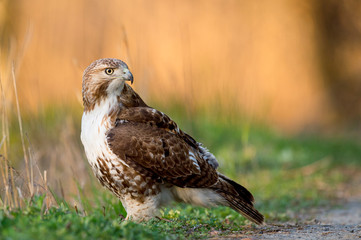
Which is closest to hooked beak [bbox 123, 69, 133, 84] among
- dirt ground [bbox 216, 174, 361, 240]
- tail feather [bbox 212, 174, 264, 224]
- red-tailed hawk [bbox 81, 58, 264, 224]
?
red-tailed hawk [bbox 81, 58, 264, 224]

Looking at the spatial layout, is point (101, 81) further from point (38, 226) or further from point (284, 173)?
point (284, 173)

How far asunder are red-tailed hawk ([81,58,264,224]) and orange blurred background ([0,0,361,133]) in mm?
4764

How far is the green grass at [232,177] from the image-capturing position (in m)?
3.36

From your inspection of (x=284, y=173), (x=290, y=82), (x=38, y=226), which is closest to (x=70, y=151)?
(x=38, y=226)

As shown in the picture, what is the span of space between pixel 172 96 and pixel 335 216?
14.7 feet

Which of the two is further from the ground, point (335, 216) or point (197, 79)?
point (197, 79)

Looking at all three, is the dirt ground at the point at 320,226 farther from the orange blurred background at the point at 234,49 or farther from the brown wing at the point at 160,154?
the orange blurred background at the point at 234,49

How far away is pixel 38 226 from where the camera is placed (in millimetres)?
3238

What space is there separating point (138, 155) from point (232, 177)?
3.32 metres

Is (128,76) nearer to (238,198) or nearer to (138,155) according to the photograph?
(138,155)

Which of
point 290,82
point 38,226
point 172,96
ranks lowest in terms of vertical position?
point 38,226

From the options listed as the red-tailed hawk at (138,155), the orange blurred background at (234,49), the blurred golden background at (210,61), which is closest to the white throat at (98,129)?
the red-tailed hawk at (138,155)

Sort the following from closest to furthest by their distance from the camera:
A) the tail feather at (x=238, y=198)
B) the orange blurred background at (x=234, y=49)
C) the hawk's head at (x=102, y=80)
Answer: the hawk's head at (x=102, y=80), the tail feather at (x=238, y=198), the orange blurred background at (x=234, y=49)

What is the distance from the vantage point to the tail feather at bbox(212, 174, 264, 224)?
4754 millimetres
